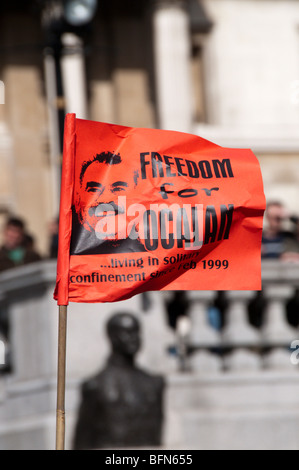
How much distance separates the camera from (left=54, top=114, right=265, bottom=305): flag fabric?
801 cm

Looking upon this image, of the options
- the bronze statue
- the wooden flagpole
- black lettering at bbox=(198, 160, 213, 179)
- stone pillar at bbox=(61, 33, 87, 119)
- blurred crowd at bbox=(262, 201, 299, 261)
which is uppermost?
stone pillar at bbox=(61, 33, 87, 119)

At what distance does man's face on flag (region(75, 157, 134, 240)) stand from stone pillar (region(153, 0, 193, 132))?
15189 millimetres

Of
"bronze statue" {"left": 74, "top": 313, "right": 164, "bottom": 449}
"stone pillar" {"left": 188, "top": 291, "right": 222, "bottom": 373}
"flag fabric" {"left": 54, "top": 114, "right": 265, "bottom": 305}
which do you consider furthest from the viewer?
"stone pillar" {"left": 188, "top": 291, "right": 222, "bottom": 373}

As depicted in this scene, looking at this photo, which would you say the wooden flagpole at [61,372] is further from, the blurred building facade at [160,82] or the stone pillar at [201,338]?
the blurred building facade at [160,82]

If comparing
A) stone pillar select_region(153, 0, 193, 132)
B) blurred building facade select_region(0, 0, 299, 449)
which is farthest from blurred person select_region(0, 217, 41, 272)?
stone pillar select_region(153, 0, 193, 132)

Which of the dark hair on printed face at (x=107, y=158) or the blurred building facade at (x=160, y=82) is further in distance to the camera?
the blurred building facade at (x=160, y=82)

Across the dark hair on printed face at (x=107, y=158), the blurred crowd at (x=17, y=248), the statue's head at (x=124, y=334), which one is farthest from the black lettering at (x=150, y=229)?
the blurred crowd at (x=17, y=248)

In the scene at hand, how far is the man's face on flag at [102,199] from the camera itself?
8031 mm

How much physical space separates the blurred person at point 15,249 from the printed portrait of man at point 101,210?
4882mm

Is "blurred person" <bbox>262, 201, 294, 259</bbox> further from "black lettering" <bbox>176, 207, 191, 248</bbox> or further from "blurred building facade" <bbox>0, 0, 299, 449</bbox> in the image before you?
"blurred building facade" <bbox>0, 0, 299, 449</bbox>

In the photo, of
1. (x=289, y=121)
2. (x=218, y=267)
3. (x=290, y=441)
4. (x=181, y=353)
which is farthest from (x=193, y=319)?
(x=289, y=121)

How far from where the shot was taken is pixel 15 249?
43.0 ft

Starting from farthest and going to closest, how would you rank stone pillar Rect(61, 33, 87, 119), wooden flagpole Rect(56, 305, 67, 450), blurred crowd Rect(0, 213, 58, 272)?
stone pillar Rect(61, 33, 87, 119), blurred crowd Rect(0, 213, 58, 272), wooden flagpole Rect(56, 305, 67, 450)

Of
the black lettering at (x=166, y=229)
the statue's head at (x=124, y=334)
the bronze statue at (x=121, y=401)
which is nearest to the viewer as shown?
the black lettering at (x=166, y=229)
